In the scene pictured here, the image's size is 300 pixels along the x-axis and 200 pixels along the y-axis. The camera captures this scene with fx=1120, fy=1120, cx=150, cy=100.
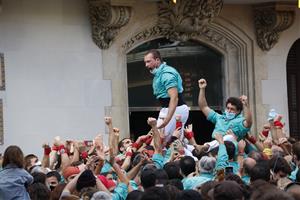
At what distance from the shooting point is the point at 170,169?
35.6 feet

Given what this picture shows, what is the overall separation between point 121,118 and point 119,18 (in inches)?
66.7

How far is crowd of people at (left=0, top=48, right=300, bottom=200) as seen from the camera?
9.00 metres

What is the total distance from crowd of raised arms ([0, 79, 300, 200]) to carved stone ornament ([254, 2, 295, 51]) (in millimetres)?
6010

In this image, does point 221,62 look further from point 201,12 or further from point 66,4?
point 66,4

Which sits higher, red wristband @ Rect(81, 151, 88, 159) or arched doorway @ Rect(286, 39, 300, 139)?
arched doorway @ Rect(286, 39, 300, 139)

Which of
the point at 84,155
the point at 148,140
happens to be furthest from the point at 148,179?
the point at 148,140

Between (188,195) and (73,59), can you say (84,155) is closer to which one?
(73,59)

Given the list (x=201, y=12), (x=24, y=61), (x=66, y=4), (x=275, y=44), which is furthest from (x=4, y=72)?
(x=275, y=44)

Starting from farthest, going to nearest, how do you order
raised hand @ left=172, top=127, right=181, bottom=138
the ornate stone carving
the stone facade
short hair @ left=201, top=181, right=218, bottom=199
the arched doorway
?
the arched doorway, the ornate stone carving, the stone facade, raised hand @ left=172, top=127, right=181, bottom=138, short hair @ left=201, top=181, right=218, bottom=199

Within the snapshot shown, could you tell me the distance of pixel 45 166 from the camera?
44.1 ft

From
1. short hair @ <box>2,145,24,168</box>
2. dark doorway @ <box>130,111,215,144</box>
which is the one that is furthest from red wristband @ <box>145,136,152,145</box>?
dark doorway @ <box>130,111,215,144</box>

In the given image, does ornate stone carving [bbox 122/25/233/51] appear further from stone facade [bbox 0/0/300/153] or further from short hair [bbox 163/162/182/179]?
short hair [bbox 163/162/182/179]

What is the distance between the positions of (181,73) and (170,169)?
8.75 metres

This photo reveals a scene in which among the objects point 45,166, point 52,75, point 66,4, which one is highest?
point 66,4
